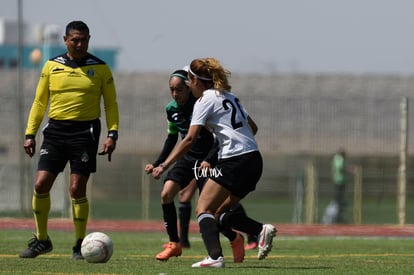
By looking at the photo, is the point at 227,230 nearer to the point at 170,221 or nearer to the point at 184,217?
the point at 170,221

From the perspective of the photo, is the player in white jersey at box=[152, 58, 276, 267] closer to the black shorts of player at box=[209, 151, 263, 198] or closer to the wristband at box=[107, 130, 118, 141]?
the black shorts of player at box=[209, 151, 263, 198]

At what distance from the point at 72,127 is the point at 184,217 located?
3.40 meters

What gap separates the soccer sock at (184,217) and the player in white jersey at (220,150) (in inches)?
166

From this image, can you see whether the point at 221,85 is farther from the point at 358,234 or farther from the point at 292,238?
the point at 358,234

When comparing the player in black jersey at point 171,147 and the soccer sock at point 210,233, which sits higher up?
the player in black jersey at point 171,147

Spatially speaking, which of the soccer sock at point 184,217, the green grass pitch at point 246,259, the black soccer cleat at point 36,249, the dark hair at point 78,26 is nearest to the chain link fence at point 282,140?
the green grass pitch at point 246,259

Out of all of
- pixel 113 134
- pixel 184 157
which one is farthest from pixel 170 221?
pixel 113 134

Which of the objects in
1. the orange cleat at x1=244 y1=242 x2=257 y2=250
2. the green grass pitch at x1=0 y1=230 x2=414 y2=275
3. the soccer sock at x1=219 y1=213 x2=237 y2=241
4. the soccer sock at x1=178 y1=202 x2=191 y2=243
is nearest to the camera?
the green grass pitch at x1=0 y1=230 x2=414 y2=275

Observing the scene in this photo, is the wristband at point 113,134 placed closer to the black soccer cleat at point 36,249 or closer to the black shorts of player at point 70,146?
the black shorts of player at point 70,146

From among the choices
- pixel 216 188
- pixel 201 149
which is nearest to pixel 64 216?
pixel 201 149

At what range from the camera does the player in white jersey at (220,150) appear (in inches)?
430

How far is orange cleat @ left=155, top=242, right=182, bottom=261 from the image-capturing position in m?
12.3

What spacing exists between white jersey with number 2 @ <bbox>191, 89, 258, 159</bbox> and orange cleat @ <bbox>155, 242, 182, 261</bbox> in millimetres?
1718

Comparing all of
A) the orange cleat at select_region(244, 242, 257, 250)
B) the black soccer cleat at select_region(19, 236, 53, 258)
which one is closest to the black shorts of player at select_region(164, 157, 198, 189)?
the black soccer cleat at select_region(19, 236, 53, 258)
